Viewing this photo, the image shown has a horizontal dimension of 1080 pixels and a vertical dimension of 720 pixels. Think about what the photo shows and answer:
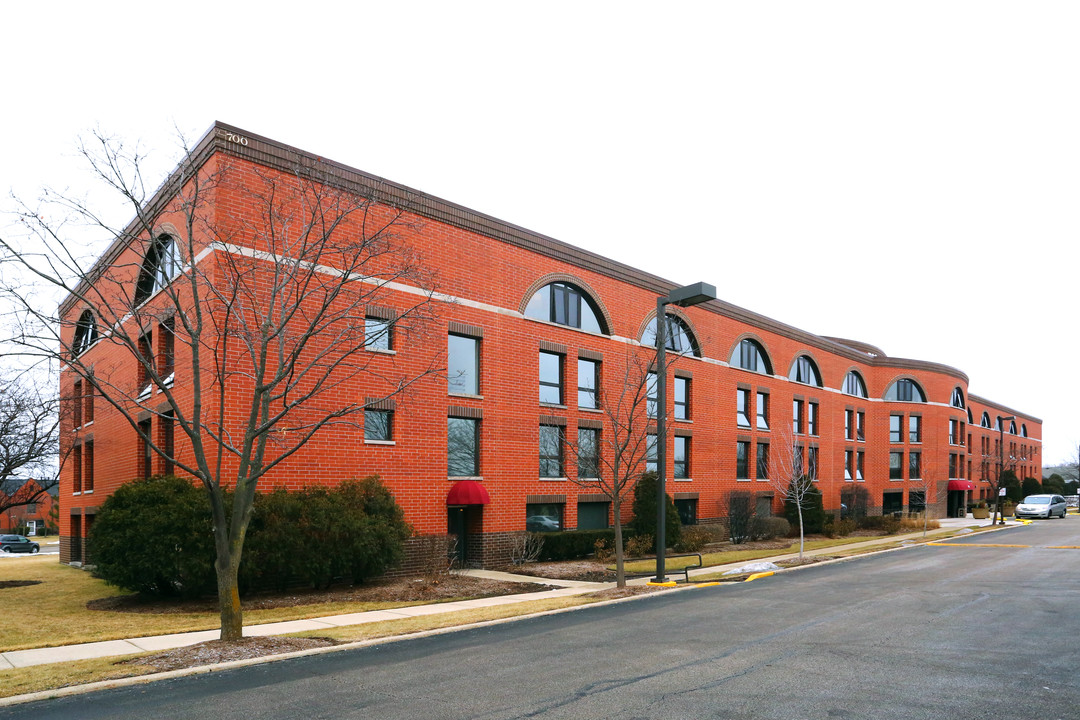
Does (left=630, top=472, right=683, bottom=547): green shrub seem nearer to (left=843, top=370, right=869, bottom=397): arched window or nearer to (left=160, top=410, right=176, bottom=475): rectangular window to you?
(left=160, top=410, right=176, bottom=475): rectangular window

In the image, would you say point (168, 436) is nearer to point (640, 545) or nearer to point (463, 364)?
point (463, 364)

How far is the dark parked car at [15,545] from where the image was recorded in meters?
54.6

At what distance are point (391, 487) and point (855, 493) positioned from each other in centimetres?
3496

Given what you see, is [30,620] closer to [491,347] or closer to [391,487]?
[391,487]

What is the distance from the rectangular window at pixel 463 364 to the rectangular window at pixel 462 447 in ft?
3.28

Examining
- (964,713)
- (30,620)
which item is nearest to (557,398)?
(30,620)

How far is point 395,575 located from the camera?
22.0 metres

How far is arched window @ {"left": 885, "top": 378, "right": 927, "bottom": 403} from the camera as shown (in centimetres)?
5888

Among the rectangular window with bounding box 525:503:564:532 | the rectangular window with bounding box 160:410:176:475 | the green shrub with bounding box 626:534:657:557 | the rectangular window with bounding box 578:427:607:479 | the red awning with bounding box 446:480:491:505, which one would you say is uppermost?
the rectangular window with bounding box 160:410:176:475

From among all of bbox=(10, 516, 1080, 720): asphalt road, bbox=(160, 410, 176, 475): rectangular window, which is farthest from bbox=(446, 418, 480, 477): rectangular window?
bbox=(10, 516, 1080, 720): asphalt road

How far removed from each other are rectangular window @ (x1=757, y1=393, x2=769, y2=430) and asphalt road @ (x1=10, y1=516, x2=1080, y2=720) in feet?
82.9

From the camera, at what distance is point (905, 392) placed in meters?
59.6

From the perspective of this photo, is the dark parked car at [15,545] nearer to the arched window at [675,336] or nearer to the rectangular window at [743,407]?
the arched window at [675,336]

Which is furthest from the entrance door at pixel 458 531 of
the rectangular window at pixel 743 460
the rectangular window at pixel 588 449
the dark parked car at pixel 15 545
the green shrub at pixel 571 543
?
the dark parked car at pixel 15 545
